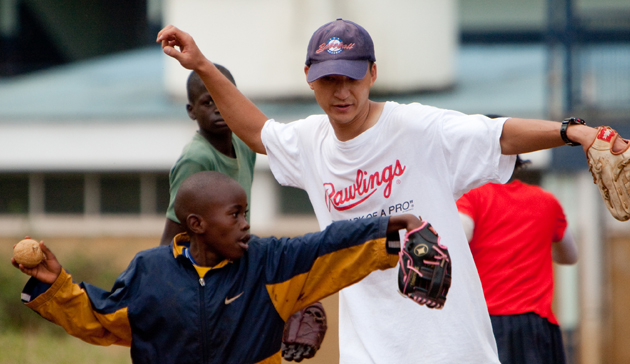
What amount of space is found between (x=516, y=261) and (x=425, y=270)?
6.18 ft

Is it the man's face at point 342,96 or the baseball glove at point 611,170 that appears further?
the man's face at point 342,96

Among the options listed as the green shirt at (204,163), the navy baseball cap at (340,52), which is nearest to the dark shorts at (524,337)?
the green shirt at (204,163)

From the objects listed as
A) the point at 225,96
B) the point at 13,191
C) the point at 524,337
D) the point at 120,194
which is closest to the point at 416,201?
the point at 225,96

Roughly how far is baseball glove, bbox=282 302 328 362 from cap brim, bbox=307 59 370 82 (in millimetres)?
962

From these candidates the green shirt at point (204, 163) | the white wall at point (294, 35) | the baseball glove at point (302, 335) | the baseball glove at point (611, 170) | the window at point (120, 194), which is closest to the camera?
the baseball glove at point (611, 170)

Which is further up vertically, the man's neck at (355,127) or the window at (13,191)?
the man's neck at (355,127)

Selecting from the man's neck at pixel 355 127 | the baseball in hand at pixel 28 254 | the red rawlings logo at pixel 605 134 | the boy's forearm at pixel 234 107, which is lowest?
the baseball in hand at pixel 28 254

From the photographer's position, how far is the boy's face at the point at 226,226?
2.85 meters

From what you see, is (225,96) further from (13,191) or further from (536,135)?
(13,191)

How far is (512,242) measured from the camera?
4102mm

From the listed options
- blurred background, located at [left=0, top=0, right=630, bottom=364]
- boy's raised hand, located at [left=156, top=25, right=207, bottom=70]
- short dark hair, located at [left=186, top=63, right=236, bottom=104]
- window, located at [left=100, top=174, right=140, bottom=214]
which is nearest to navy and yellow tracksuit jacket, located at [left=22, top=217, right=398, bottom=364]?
boy's raised hand, located at [left=156, top=25, right=207, bottom=70]

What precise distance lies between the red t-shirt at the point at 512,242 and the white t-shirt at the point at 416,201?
1220mm

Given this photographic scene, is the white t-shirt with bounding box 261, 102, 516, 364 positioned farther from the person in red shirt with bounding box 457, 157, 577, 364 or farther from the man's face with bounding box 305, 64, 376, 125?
the person in red shirt with bounding box 457, 157, 577, 364

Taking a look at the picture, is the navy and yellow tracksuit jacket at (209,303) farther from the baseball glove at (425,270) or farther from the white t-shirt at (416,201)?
the baseball glove at (425,270)
